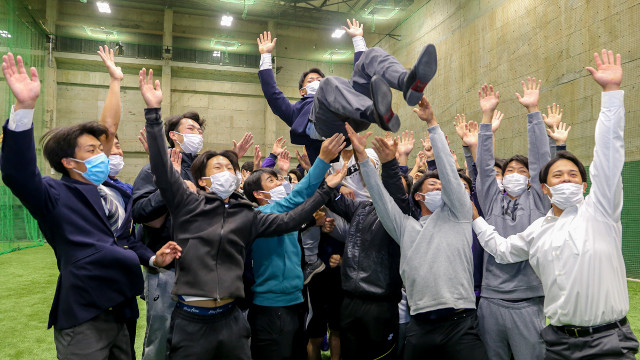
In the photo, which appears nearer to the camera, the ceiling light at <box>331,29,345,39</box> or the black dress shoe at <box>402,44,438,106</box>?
the black dress shoe at <box>402,44,438,106</box>

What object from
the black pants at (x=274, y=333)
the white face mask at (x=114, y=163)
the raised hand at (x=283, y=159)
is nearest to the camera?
the black pants at (x=274, y=333)

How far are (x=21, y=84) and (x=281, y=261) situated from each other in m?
1.61

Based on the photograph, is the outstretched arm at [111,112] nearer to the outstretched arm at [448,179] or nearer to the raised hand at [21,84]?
the raised hand at [21,84]

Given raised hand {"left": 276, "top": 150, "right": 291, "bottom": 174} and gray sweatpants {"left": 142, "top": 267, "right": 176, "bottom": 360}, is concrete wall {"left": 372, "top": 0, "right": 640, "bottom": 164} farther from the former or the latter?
gray sweatpants {"left": 142, "top": 267, "right": 176, "bottom": 360}

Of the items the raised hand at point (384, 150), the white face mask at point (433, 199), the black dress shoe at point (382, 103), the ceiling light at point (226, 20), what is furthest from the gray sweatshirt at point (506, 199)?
the ceiling light at point (226, 20)

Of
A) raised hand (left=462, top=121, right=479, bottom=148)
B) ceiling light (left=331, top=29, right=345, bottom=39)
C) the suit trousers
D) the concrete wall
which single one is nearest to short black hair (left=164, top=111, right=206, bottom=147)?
the suit trousers

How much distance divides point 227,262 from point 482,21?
1003 cm

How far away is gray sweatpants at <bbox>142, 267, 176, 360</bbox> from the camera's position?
2.71 meters

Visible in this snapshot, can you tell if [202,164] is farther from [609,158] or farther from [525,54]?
[525,54]

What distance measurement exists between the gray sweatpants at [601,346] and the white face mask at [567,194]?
61cm

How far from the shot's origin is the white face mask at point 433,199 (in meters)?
2.66

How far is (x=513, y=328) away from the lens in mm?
2479

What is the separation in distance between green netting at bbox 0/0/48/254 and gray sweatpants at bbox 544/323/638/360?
10.3 metres

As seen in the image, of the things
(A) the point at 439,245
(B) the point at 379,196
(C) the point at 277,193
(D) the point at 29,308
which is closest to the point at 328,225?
(C) the point at 277,193
